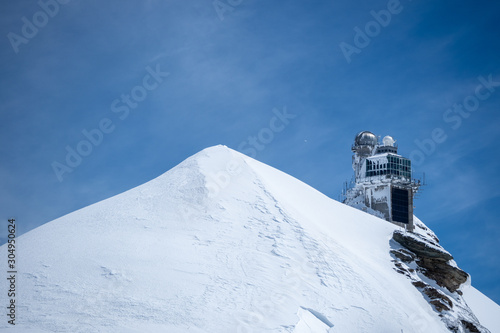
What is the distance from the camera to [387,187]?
6906cm

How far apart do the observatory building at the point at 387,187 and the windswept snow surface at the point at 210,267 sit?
28.5m

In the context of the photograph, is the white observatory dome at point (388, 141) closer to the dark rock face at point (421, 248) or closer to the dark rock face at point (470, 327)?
the dark rock face at point (421, 248)

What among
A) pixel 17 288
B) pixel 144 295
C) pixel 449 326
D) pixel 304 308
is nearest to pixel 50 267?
pixel 17 288

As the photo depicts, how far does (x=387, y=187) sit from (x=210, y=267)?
151 ft

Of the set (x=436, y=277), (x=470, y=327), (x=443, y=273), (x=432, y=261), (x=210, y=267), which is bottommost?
(x=470, y=327)

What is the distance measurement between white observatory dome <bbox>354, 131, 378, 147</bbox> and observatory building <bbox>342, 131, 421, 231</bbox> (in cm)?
356

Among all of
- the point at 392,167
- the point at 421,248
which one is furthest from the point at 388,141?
the point at 421,248

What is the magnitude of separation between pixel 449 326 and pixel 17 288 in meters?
27.0

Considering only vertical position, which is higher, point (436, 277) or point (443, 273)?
point (443, 273)

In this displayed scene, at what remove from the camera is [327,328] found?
25828 mm

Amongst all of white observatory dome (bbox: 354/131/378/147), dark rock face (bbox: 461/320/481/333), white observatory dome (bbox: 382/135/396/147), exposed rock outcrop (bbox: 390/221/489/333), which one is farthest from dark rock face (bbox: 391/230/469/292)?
white observatory dome (bbox: 354/131/378/147)

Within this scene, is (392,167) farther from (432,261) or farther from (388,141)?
(432,261)

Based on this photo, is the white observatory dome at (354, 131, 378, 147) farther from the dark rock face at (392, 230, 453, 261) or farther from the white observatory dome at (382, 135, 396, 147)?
the dark rock face at (392, 230, 453, 261)

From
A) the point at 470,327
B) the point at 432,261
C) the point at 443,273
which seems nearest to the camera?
the point at 470,327
